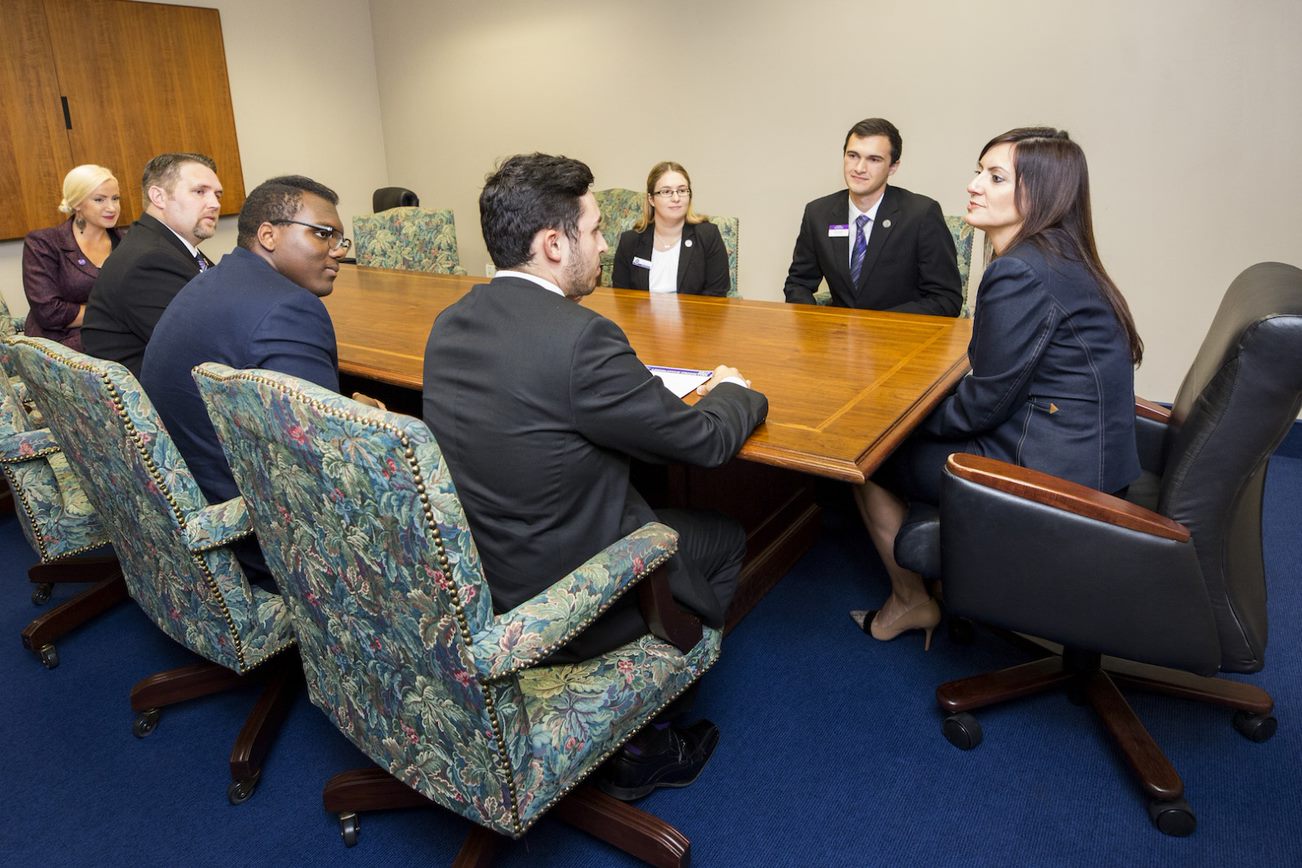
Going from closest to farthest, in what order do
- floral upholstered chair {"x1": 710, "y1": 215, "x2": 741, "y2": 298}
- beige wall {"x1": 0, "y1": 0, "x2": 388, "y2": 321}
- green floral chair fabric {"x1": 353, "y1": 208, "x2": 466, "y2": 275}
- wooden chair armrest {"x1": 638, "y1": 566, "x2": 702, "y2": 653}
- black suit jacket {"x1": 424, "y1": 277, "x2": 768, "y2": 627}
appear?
black suit jacket {"x1": 424, "y1": 277, "x2": 768, "y2": 627}
wooden chair armrest {"x1": 638, "y1": 566, "x2": 702, "y2": 653}
floral upholstered chair {"x1": 710, "y1": 215, "x2": 741, "y2": 298}
green floral chair fabric {"x1": 353, "y1": 208, "x2": 466, "y2": 275}
beige wall {"x1": 0, "y1": 0, "x2": 388, "y2": 321}

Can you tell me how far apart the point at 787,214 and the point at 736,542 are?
350cm

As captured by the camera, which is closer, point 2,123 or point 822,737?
point 822,737

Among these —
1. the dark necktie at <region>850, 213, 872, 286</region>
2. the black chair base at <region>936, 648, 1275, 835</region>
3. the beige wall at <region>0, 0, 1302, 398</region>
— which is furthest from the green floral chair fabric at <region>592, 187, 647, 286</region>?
the black chair base at <region>936, 648, 1275, 835</region>

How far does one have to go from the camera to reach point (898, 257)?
137 inches

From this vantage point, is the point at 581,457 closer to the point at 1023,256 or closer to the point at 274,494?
the point at 274,494

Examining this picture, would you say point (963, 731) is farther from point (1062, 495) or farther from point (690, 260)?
point (690, 260)

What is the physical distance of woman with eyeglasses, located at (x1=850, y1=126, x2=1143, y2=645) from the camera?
1838 millimetres

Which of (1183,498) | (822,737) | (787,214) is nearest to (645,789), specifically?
(822,737)

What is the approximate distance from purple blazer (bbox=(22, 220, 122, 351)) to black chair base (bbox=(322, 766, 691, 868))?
2.73m

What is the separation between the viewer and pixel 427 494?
1.15 m

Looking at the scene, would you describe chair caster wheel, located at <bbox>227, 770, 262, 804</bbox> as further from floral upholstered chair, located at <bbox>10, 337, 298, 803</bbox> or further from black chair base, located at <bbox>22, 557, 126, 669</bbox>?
black chair base, located at <bbox>22, 557, 126, 669</bbox>

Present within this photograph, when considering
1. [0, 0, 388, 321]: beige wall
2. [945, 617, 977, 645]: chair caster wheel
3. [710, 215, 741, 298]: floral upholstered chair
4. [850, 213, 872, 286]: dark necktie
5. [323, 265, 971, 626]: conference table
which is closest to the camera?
[323, 265, 971, 626]: conference table

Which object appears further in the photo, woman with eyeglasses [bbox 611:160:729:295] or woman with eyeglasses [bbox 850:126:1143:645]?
woman with eyeglasses [bbox 611:160:729:295]

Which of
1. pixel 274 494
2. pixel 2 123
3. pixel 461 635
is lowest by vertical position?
pixel 461 635
